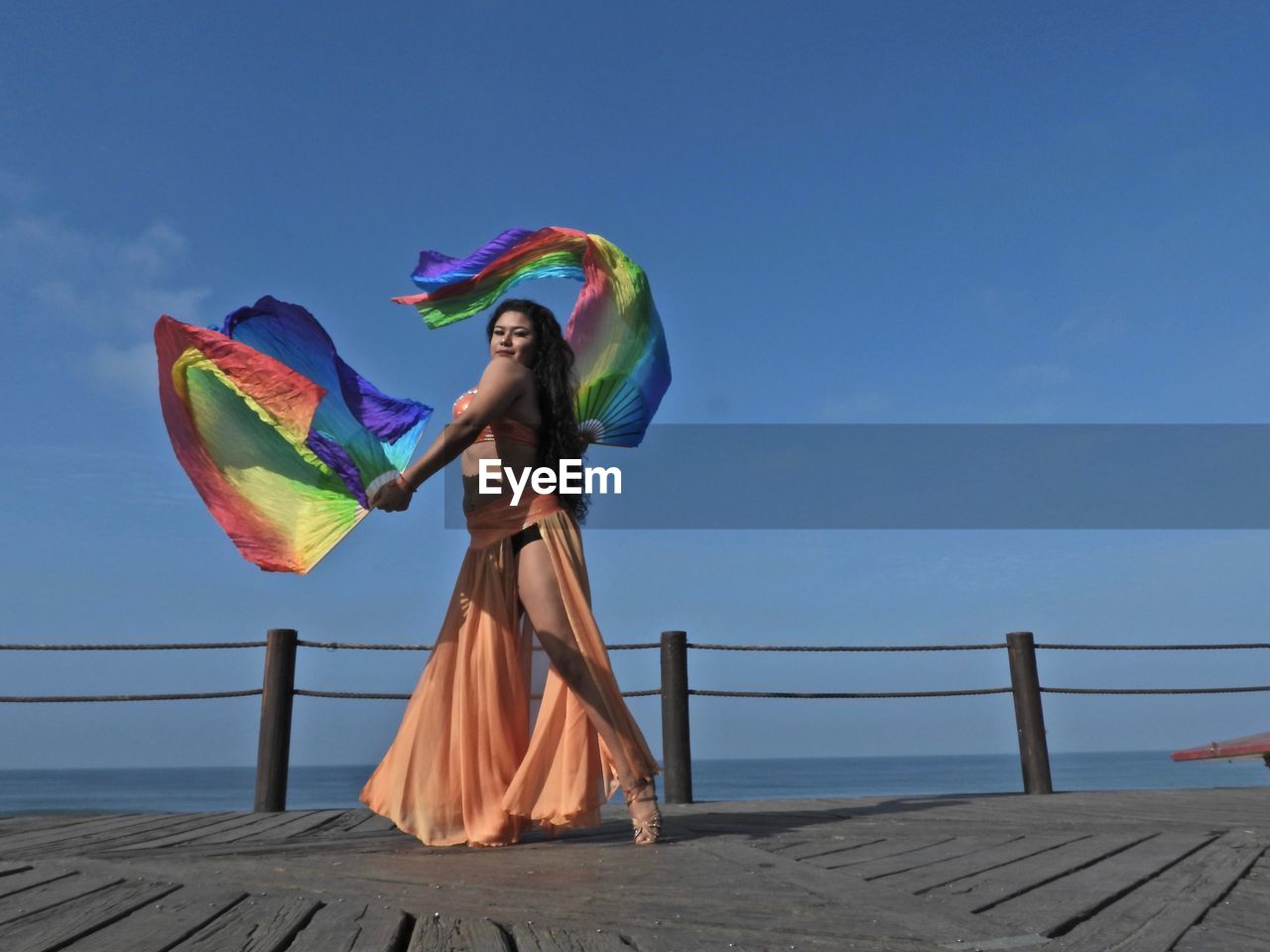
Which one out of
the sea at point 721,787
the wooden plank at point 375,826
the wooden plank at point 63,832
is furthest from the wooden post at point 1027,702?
the sea at point 721,787

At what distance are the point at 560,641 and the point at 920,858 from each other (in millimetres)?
1217

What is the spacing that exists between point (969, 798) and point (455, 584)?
322 cm

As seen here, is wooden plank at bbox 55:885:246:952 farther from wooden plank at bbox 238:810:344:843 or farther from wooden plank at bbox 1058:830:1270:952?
wooden plank at bbox 1058:830:1270:952

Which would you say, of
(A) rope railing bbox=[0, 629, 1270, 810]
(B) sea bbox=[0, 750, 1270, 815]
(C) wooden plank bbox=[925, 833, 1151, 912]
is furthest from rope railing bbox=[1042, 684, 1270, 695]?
(B) sea bbox=[0, 750, 1270, 815]

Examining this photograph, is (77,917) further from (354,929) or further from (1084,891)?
(1084,891)

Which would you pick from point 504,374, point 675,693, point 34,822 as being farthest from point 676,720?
point 34,822

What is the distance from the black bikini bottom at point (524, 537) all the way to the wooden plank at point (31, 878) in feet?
4.90

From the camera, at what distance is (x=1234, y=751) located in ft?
19.6

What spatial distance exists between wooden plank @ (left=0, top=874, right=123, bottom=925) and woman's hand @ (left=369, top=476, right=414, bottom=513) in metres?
1.18

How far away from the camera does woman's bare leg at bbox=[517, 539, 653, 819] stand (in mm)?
2957

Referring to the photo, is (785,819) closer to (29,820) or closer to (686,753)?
(686,753)

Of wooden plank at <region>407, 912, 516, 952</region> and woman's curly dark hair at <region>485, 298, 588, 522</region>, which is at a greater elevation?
woman's curly dark hair at <region>485, 298, 588, 522</region>

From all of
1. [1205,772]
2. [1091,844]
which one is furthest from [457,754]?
[1205,772]

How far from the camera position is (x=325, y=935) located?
1.61 meters
